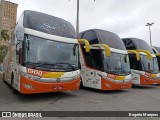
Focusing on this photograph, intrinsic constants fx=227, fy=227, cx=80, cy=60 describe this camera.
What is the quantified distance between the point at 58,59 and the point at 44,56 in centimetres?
66

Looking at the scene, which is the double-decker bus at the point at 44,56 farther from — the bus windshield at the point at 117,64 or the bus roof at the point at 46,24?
the bus windshield at the point at 117,64

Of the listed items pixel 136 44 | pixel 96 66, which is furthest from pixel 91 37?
pixel 136 44

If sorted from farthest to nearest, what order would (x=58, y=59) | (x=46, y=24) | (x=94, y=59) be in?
(x=94, y=59)
(x=46, y=24)
(x=58, y=59)

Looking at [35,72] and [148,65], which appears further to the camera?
[148,65]

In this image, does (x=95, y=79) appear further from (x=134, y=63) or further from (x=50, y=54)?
(x=134, y=63)

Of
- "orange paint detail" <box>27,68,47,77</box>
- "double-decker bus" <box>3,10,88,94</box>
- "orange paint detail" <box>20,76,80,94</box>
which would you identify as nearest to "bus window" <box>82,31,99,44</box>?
"double-decker bus" <box>3,10,88,94</box>

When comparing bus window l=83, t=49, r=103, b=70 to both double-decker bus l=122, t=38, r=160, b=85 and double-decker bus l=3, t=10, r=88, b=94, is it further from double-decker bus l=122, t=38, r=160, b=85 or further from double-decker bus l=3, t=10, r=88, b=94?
double-decker bus l=122, t=38, r=160, b=85

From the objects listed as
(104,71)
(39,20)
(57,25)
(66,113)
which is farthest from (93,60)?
(66,113)

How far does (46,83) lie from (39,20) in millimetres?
2840

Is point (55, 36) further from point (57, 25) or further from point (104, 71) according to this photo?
point (104, 71)

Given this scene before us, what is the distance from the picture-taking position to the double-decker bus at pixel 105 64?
1199 centimetres

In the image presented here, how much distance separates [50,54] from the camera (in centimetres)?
923

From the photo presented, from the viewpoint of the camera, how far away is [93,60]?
42.2 feet

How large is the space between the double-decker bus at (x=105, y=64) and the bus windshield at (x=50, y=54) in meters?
2.18
